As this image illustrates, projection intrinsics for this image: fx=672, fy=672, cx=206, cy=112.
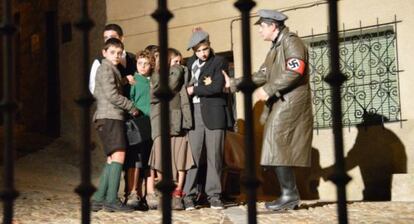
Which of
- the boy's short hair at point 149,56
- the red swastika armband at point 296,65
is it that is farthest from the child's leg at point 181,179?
the red swastika armband at point 296,65

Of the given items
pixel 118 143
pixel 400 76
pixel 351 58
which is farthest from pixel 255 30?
pixel 118 143

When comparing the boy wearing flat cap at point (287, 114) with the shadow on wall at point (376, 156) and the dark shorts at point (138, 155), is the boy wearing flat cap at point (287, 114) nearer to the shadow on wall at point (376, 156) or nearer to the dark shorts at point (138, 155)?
the dark shorts at point (138, 155)

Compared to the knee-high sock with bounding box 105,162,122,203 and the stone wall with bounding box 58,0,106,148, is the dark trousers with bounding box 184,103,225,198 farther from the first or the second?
the stone wall with bounding box 58,0,106,148

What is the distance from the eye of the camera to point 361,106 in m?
8.42

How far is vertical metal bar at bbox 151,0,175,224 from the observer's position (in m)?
1.78

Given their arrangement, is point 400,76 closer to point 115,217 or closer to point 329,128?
point 329,128

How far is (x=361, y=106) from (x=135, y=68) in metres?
3.17

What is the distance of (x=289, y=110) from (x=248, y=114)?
4234 mm

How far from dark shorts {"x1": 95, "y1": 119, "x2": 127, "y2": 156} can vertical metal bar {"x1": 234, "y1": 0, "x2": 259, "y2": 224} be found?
170 inches

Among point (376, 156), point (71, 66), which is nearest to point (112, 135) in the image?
point (376, 156)

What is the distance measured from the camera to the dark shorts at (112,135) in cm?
605

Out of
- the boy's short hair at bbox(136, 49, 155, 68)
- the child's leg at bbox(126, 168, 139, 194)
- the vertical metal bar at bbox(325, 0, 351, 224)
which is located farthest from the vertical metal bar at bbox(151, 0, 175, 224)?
the child's leg at bbox(126, 168, 139, 194)

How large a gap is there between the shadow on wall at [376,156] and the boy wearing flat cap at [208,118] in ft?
7.48

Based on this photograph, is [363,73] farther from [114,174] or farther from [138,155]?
[114,174]
